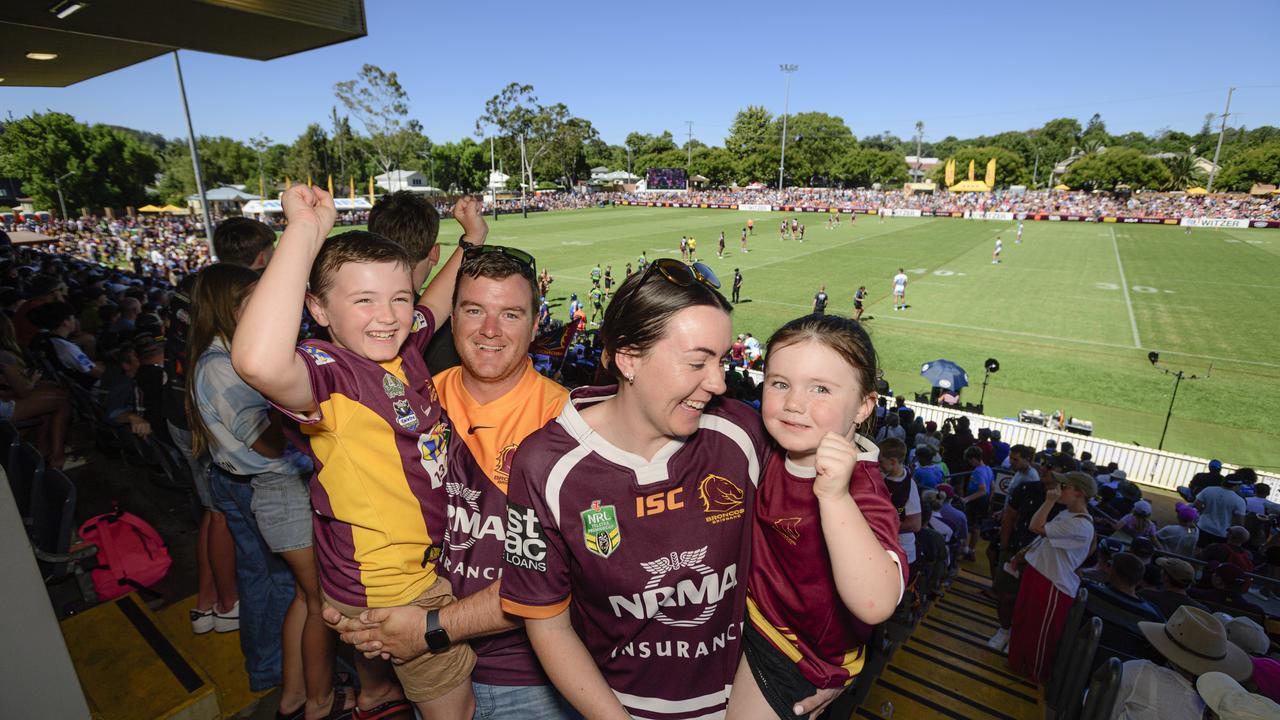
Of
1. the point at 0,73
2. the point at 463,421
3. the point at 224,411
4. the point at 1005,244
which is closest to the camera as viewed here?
the point at 463,421

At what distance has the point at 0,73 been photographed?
27.8 ft

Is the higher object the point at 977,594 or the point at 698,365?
the point at 698,365

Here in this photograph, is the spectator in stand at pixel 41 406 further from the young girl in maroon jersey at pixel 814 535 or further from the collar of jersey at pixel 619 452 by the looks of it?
the young girl in maroon jersey at pixel 814 535

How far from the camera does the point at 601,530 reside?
67.0 inches

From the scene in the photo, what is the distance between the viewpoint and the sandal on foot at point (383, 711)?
2.68 meters

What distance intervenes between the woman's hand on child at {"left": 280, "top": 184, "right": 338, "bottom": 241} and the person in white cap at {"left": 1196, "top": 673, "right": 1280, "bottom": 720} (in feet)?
15.3

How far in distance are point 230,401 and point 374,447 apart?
1285 millimetres

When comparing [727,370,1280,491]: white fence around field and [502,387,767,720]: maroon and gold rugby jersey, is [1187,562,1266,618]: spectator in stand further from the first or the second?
[502,387,767,720]: maroon and gold rugby jersey

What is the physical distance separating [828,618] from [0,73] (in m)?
12.9

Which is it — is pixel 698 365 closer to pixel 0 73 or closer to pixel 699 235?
pixel 0 73

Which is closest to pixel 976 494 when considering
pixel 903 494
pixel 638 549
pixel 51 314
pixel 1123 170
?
pixel 903 494

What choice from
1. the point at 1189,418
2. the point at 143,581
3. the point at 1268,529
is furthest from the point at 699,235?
the point at 143,581

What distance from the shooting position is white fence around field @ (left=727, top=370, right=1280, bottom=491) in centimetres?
1100

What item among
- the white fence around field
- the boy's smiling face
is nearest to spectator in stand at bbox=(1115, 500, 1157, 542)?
the white fence around field
